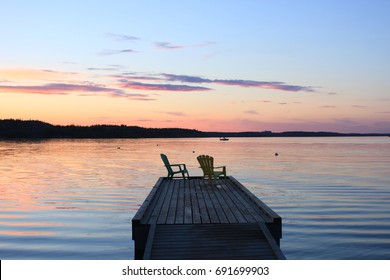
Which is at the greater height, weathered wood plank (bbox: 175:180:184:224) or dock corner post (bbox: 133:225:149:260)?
weathered wood plank (bbox: 175:180:184:224)

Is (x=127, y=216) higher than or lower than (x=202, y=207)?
lower

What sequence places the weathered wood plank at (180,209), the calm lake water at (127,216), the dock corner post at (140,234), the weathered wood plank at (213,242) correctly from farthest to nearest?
the calm lake water at (127,216) → the weathered wood plank at (180,209) → the dock corner post at (140,234) → the weathered wood plank at (213,242)

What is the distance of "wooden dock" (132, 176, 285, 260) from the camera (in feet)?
24.0

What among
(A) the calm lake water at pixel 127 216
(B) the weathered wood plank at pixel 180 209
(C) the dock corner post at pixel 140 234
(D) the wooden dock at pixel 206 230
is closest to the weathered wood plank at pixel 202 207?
(D) the wooden dock at pixel 206 230

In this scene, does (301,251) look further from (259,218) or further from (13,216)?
(13,216)

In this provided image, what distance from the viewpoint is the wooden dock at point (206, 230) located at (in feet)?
24.0

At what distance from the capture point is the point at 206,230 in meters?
8.21

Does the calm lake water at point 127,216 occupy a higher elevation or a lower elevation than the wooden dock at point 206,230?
lower

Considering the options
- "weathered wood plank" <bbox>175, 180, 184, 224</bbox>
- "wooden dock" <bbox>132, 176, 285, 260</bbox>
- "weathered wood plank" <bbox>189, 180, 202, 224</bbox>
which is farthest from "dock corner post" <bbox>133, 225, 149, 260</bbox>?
"weathered wood plank" <bbox>189, 180, 202, 224</bbox>

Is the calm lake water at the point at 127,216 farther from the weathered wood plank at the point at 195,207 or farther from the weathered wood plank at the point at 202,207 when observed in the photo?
the weathered wood plank at the point at 202,207

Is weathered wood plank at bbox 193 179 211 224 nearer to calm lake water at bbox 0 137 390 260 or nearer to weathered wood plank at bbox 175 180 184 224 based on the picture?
Answer: weathered wood plank at bbox 175 180 184 224

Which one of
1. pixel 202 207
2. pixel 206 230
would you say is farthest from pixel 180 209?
pixel 206 230

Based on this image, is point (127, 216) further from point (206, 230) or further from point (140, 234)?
point (206, 230)
